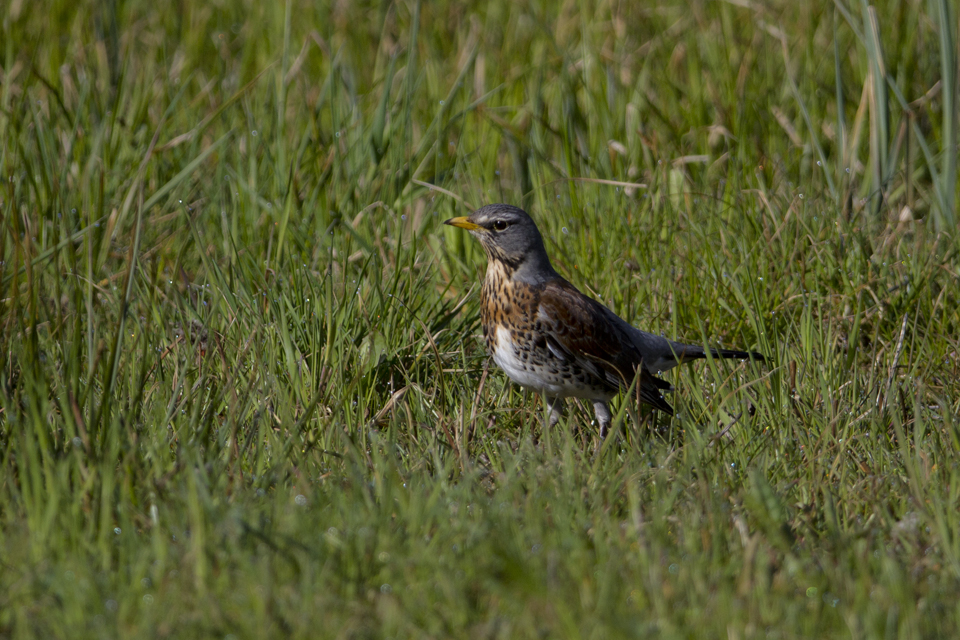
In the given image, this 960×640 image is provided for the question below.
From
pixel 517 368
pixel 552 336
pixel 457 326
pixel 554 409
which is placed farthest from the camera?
pixel 457 326

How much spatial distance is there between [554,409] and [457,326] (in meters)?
0.72

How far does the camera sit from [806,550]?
3184 mm

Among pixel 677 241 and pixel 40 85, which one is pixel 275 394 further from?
pixel 40 85

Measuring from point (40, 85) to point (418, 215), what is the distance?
3.15 metres

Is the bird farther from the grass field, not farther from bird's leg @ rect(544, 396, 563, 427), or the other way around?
the grass field

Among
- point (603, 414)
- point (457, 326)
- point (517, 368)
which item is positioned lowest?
point (603, 414)

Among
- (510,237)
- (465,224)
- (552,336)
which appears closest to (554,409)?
(552,336)

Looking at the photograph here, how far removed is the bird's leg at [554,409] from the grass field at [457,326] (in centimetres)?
8

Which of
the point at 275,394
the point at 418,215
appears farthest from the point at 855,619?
the point at 418,215

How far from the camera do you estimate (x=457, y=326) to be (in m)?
5.18

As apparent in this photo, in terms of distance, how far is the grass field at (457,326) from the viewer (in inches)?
109

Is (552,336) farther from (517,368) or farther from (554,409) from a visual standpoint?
(554,409)

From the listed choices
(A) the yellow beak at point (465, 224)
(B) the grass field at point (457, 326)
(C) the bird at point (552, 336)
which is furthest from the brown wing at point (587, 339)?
(A) the yellow beak at point (465, 224)

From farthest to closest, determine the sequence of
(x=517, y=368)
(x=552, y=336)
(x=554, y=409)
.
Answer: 1. (x=554, y=409)
2. (x=552, y=336)
3. (x=517, y=368)
